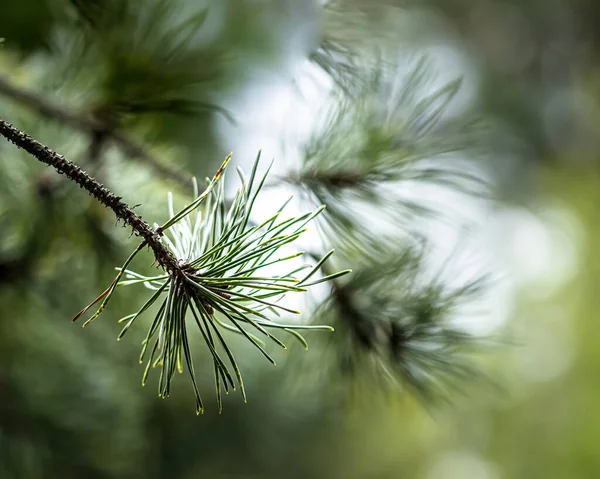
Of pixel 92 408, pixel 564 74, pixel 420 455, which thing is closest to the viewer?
pixel 92 408

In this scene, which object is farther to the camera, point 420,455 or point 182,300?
point 420,455

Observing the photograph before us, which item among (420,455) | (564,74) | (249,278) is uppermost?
(564,74)

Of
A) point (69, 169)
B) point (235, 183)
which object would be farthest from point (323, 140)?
point (69, 169)

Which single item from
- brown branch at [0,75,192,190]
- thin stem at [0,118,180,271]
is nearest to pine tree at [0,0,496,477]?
brown branch at [0,75,192,190]

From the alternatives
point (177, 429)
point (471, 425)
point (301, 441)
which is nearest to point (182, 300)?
point (177, 429)

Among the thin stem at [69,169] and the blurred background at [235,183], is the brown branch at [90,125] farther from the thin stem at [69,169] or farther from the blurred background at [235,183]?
the thin stem at [69,169]

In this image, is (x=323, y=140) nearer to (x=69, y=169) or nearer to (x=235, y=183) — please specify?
(x=235, y=183)

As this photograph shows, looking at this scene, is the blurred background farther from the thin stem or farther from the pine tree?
the thin stem

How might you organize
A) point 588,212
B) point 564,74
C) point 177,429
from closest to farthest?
point 177,429
point 588,212
point 564,74

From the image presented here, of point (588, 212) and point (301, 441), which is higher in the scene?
point (588, 212)

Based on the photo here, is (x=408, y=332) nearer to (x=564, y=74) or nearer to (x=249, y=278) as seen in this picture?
(x=249, y=278)
